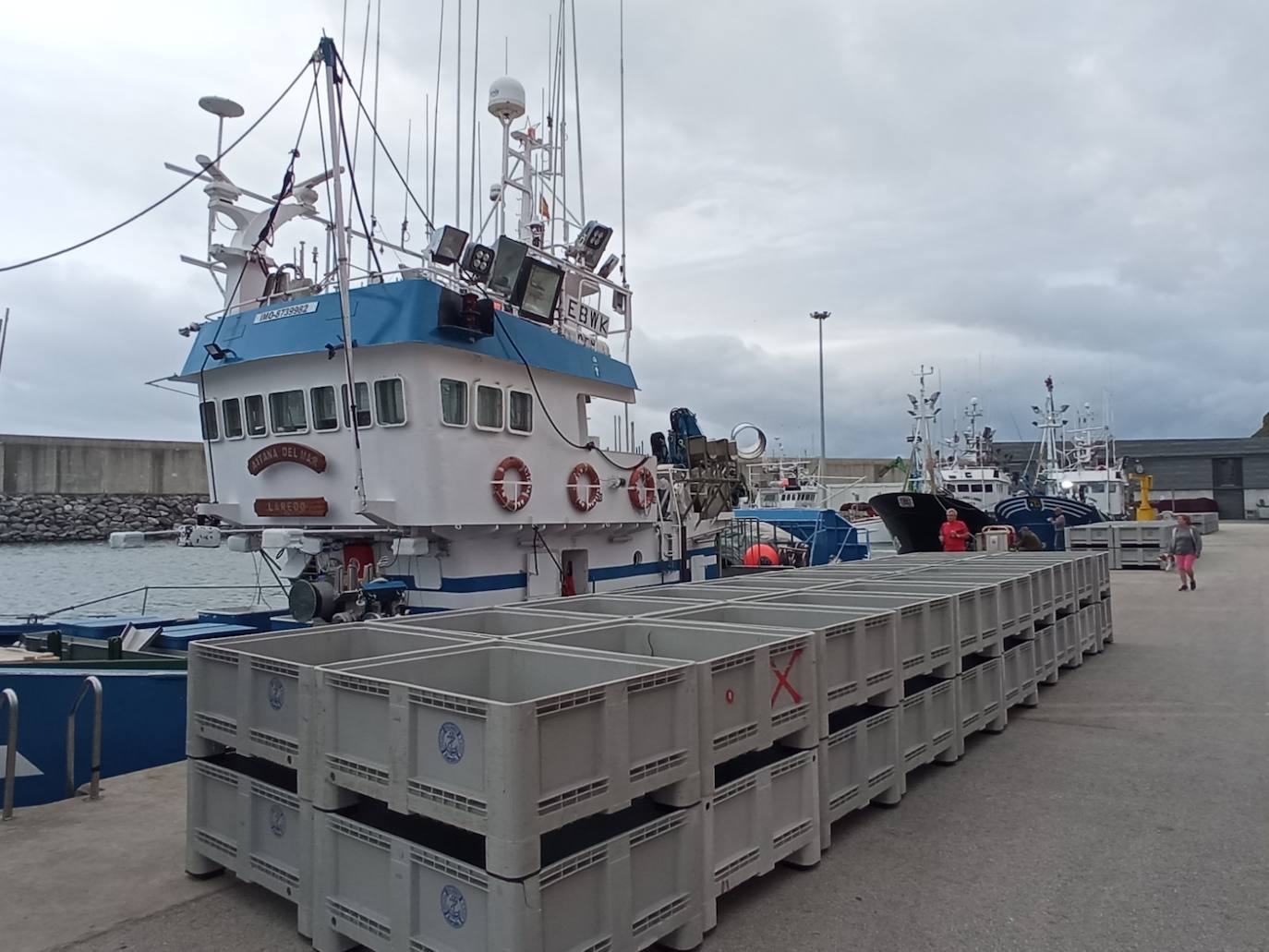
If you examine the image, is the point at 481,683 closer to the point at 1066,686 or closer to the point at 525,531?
the point at 525,531

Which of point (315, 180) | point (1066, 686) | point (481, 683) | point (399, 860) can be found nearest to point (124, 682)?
point (481, 683)

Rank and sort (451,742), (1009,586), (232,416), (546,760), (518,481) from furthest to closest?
(232,416) → (518,481) → (1009,586) → (451,742) → (546,760)

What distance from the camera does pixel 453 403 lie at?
389 inches

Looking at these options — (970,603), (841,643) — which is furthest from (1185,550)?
(841,643)

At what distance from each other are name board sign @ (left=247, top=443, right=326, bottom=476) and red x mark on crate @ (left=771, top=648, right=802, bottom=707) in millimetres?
7092

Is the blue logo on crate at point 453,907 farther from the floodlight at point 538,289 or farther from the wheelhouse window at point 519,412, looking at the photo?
the floodlight at point 538,289

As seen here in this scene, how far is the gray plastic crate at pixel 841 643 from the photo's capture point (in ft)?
16.4

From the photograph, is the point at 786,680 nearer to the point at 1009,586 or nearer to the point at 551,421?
the point at 1009,586

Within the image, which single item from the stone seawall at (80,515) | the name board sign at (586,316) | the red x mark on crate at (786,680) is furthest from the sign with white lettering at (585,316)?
the stone seawall at (80,515)

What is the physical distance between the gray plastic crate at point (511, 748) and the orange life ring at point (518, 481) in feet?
19.9

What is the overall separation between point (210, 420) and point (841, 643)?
30.3 feet

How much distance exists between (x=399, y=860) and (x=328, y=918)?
1.95ft

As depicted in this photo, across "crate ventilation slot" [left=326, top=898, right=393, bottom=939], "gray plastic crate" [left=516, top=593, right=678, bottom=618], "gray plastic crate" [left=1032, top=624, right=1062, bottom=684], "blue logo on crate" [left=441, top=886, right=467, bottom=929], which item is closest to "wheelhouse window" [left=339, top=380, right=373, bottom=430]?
"gray plastic crate" [left=516, top=593, right=678, bottom=618]

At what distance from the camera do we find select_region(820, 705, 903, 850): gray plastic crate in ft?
16.0
